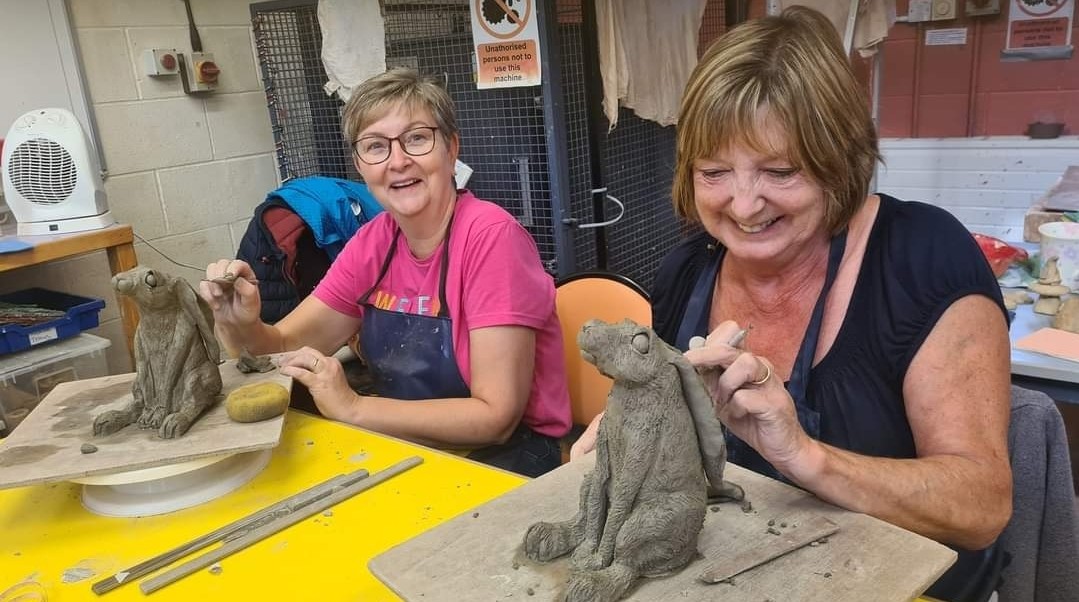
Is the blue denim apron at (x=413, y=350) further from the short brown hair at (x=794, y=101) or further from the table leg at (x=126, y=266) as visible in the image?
the table leg at (x=126, y=266)

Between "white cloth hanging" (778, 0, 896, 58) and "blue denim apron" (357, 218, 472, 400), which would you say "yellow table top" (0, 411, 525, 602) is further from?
"white cloth hanging" (778, 0, 896, 58)

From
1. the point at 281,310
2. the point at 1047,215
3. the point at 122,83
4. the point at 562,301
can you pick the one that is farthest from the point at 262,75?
the point at 1047,215

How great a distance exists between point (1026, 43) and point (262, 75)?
134 inches

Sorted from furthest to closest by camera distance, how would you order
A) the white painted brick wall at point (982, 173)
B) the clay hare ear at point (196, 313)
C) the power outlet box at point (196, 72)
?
the white painted brick wall at point (982, 173) < the power outlet box at point (196, 72) < the clay hare ear at point (196, 313)

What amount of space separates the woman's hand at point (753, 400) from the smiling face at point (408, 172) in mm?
923

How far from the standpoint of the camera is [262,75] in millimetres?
3242

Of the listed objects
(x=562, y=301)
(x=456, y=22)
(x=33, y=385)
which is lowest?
(x=33, y=385)

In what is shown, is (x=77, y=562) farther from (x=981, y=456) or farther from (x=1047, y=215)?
(x=1047, y=215)

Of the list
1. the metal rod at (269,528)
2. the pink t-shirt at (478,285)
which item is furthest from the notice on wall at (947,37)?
the metal rod at (269,528)

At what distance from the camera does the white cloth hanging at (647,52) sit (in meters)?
2.72

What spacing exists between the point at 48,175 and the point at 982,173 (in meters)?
3.89

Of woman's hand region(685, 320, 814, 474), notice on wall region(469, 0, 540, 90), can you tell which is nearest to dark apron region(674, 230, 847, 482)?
woman's hand region(685, 320, 814, 474)

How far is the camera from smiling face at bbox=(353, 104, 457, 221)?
170cm

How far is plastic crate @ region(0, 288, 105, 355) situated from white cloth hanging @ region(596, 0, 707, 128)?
180cm
